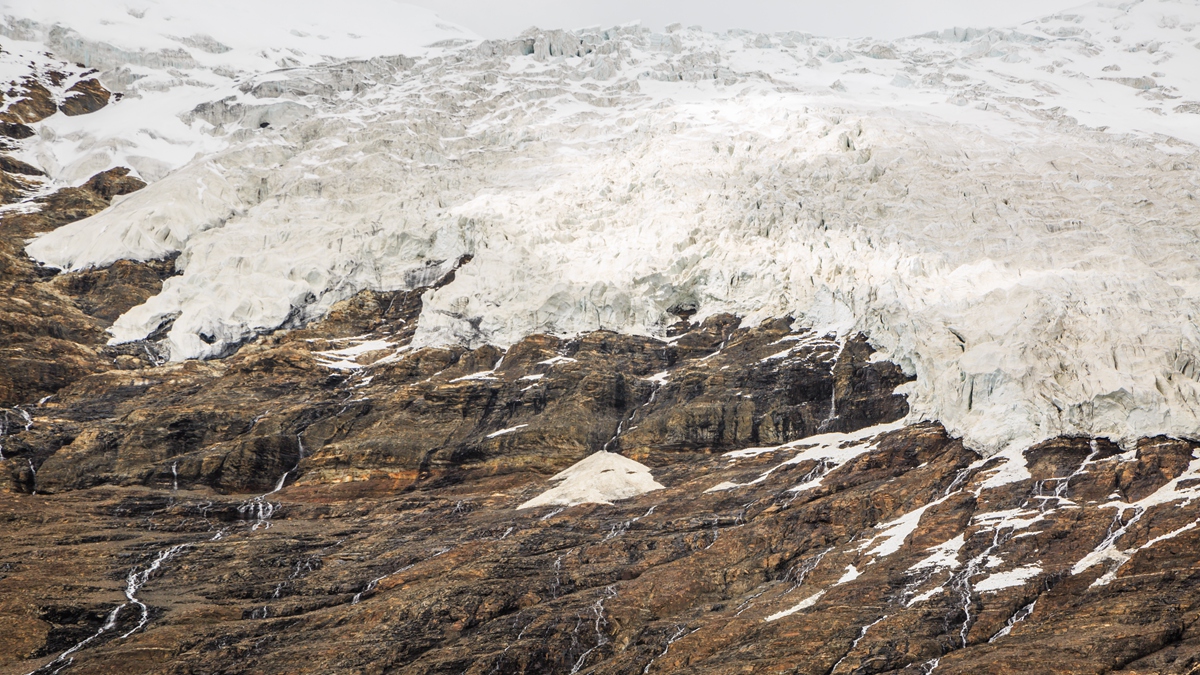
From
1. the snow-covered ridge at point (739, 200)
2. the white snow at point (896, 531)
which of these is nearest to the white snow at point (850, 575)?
the white snow at point (896, 531)

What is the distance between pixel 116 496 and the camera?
2724 inches

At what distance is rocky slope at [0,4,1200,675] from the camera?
4356 cm

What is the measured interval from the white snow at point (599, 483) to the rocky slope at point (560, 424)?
1.13 feet

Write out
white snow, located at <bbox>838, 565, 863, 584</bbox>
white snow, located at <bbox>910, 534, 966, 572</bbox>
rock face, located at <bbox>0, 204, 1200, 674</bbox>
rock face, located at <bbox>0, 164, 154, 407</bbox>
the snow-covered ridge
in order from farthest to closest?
rock face, located at <bbox>0, 164, 154, 407</bbox> < the snow-covered ridge < white snow, located at <bbox>838, 565, 863, 584</bbox> < white snow, located at <bbox>910, 534, 966, 572</bbox> < rock face, located at <bbox>0, 204, 1200, 674</bbox>

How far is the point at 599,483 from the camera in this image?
219 feet

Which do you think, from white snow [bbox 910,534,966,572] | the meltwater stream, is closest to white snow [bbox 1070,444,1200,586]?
white snow [bbox 910,534,966,572]

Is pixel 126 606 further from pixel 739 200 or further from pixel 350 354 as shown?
pixel 739 200

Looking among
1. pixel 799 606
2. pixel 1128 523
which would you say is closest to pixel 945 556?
pixel 799 606

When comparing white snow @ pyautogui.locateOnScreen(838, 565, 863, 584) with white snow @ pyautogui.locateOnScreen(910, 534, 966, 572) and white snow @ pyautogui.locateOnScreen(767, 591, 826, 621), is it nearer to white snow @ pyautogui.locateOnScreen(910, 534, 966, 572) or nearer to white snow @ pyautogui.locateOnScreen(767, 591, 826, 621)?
white snow @ pyautogui.locateOnScreen(767, 591, 826, 621)

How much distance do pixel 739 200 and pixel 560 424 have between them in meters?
33.4

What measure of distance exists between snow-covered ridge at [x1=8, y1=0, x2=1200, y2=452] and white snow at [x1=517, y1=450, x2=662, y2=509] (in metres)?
20.3

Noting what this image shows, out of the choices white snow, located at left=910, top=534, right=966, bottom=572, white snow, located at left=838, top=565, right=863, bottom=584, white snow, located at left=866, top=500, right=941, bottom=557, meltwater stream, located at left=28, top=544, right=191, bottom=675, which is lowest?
meltwater stream, located at left=28, top=544, right=191, bottom=675

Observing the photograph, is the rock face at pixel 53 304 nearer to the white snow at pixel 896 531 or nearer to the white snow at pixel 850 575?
the white snow at pixel 850 575

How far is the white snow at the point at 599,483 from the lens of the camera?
64.7m
